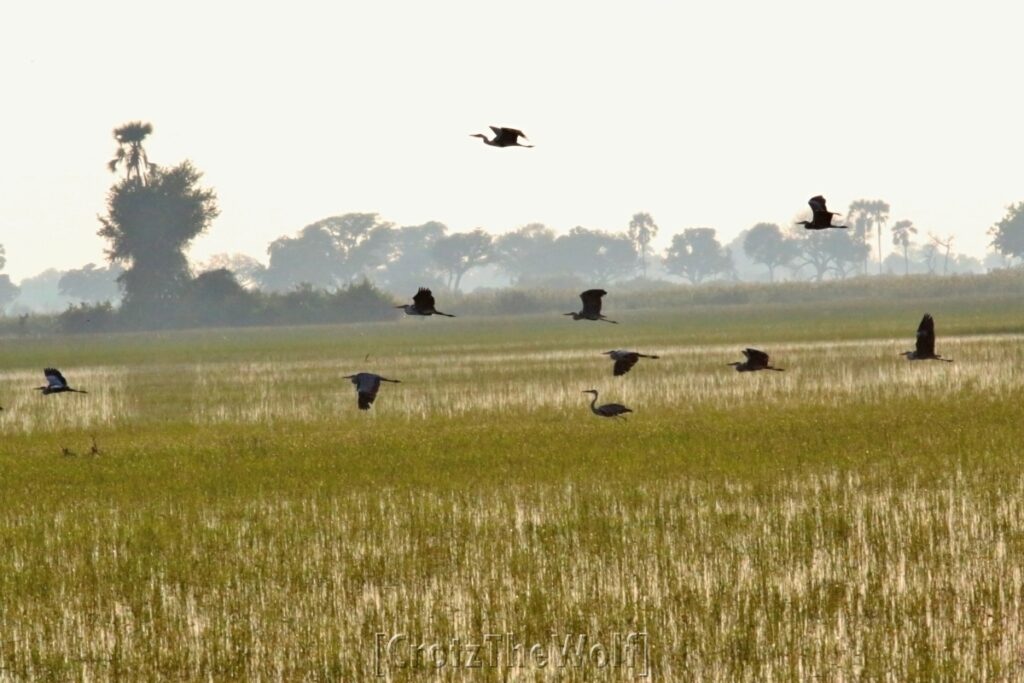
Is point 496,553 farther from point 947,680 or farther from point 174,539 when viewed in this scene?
point 947,680

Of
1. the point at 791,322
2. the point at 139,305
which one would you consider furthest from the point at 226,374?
the point at 139,305

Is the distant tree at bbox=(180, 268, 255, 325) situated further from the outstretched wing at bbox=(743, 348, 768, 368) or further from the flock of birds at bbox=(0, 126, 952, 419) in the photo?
the outstretched wing at bbox=(743, 348, 768, 368)

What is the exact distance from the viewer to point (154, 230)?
11775 centimetres

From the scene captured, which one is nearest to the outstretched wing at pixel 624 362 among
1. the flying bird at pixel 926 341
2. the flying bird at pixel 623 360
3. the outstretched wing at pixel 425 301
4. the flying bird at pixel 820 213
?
the flying bird at pixel 623 360

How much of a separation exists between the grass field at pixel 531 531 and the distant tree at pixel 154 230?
253 feet

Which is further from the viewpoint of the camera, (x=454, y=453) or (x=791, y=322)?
(x=791, y=322)

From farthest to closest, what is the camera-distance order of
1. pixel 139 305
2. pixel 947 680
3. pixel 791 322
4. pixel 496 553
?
1. pixel 139 305
2. pixel 791 322
3. pixel 496 553
4. pixel 947 680

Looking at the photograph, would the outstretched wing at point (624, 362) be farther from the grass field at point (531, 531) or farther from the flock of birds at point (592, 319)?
the grass field at point (531, 531)

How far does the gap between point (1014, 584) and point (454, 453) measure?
13794mm

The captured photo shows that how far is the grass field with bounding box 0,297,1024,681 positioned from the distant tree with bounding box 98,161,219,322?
77.2 metres

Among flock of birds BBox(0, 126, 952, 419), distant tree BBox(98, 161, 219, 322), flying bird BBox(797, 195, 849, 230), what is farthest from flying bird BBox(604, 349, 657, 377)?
distant tree BBox(98, 161, 219, 322)

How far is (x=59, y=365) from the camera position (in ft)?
226

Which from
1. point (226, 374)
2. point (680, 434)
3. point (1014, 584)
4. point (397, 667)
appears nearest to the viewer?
point (397, 667)

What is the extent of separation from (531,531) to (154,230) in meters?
102
